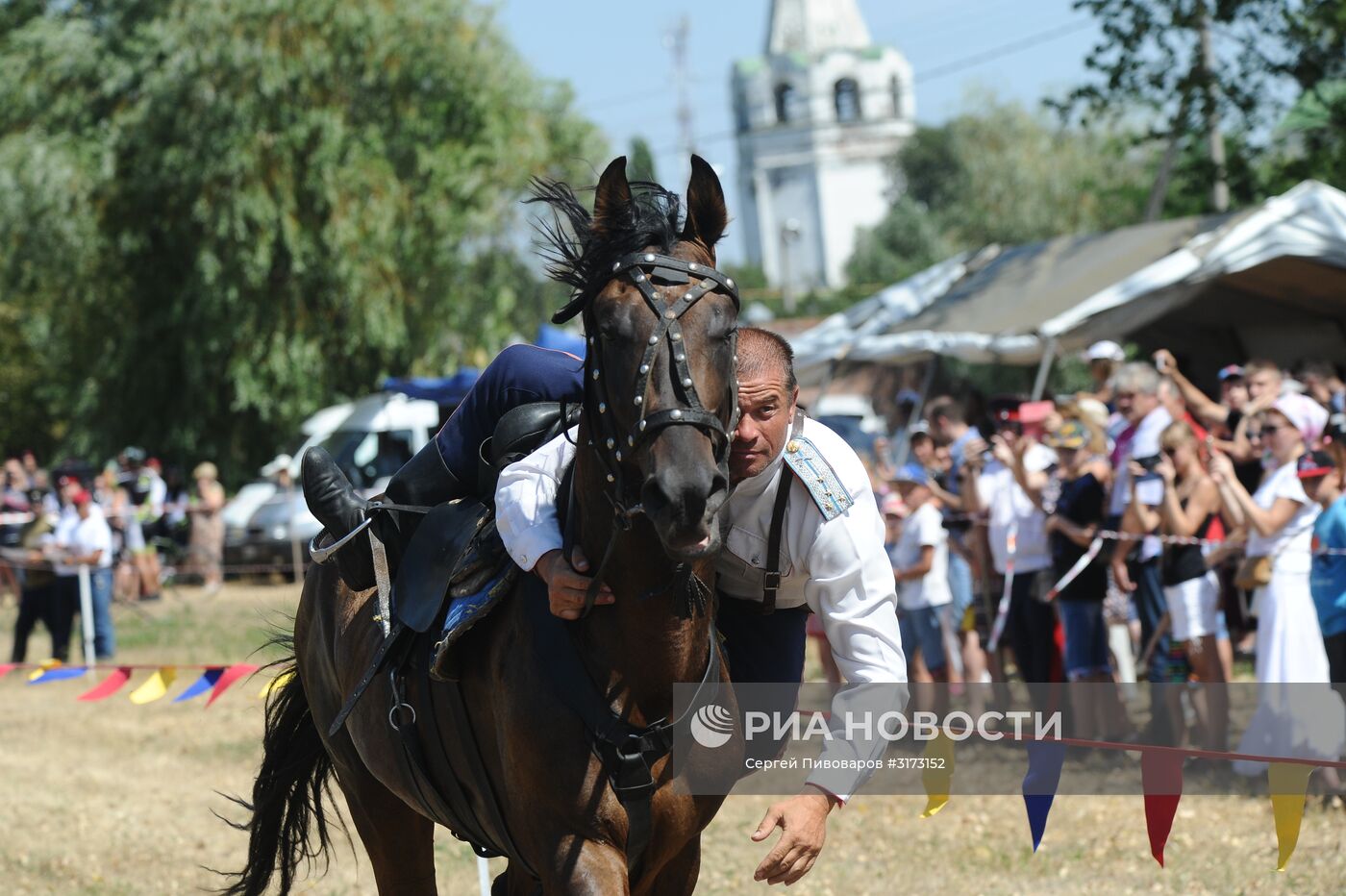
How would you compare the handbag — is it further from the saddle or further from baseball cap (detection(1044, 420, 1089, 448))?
the saddle

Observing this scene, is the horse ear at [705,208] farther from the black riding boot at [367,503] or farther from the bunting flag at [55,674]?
the bunting flag at [55,674]

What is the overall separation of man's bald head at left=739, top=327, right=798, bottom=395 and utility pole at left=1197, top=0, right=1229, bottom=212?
13.0 meters

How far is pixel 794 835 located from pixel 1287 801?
1.80m

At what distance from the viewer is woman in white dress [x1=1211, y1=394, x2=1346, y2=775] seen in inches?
283

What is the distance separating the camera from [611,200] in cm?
323

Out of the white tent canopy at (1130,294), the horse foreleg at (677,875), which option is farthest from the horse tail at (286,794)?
the white tent canopy at (1130,294)

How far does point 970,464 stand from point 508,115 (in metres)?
17.5

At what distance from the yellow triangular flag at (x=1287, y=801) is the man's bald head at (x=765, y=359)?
1929 millimetres

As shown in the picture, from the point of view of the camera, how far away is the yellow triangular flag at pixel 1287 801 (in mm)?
4207

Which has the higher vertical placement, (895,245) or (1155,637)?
(895,245)

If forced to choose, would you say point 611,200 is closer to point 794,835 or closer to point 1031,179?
point 794,835

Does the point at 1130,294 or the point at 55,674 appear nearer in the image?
the point at 55,674

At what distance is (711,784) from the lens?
11.5 feet

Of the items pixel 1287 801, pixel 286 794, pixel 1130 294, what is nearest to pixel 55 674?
pixel 286 794
